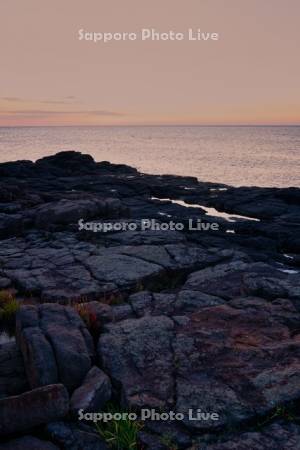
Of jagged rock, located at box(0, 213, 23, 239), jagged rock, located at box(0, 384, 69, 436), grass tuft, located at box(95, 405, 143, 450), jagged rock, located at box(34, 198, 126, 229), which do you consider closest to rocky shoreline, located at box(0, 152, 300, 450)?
jagged rock, located at box(0, 384, 69, 436)

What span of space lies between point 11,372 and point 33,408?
1.38 metres

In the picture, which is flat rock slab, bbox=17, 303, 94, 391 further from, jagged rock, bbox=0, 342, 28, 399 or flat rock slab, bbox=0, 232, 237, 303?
flat rock slab, bbox=0, 232, 237, 303

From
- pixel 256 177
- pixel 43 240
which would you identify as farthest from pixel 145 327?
pixel 256 177

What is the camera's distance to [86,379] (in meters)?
7.23

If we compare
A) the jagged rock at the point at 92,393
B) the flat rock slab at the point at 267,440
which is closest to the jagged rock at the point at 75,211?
the jagged rock at the point at 92,393

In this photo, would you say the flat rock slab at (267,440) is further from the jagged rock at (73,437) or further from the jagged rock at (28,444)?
the jagged rock at (28,444)

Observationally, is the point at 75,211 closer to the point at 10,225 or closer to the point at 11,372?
the point at 10,225

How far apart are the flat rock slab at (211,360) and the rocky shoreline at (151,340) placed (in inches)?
0.9

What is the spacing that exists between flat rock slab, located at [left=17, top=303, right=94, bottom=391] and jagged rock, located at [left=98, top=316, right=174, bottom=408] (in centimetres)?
41

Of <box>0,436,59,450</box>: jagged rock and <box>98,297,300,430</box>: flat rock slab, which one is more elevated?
<box>98,297,300,430</box>: flat rock slab

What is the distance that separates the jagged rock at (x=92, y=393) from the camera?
6.62 meters

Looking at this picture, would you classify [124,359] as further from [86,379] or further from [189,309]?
[189,309]

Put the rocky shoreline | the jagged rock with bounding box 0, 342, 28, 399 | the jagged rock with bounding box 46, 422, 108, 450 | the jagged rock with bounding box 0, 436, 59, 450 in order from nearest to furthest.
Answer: the jagged rock with bounding box 0, 436, 59, 450
the jagged rock with bounding box 46, 422, 108, 450
the rocky shoreline
the jagged rock with bounding box 0, 342, 28, 399

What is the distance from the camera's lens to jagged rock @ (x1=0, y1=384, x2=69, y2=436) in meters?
6.30
